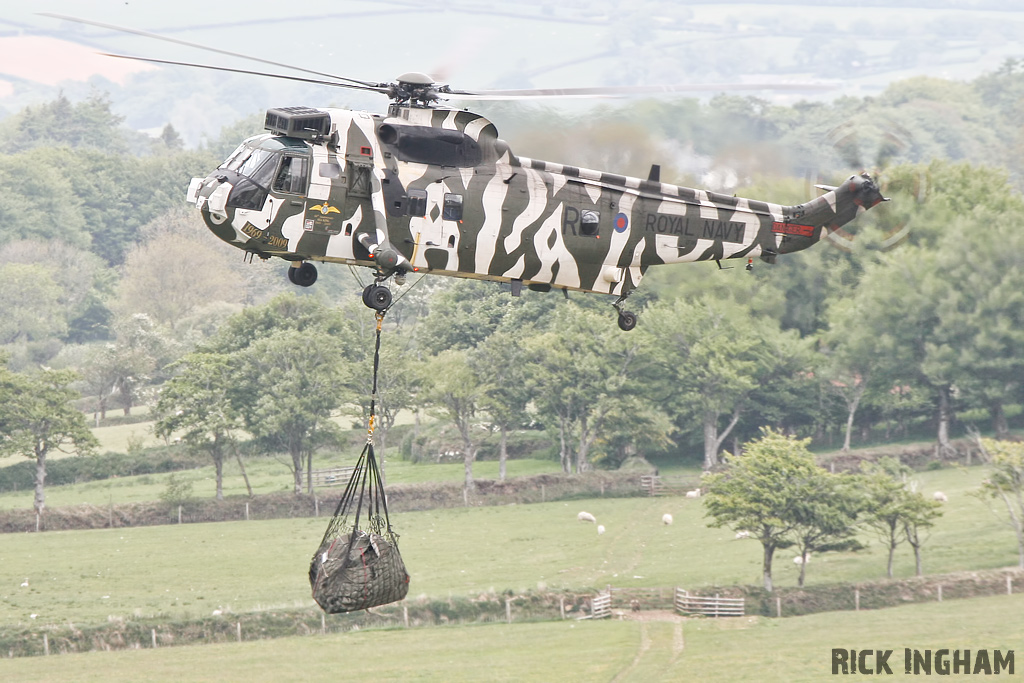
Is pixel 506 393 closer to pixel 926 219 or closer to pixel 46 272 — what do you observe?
pixel 926 219

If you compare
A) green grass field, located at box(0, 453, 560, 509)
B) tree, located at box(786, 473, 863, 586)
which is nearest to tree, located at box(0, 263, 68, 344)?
green grass field, located at box(0, 453, 560, 509)

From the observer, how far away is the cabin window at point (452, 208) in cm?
2794

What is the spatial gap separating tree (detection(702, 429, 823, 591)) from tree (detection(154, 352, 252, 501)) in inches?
1398

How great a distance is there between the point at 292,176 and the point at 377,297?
2894 mm

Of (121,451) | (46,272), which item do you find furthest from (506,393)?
(46,272)

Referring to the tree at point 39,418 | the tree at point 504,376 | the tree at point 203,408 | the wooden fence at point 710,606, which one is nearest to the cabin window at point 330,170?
the wooden fence at point 710,606

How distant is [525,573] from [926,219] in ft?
168

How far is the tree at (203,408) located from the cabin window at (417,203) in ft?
203

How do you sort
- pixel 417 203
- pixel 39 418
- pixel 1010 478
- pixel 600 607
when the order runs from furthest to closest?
pixel 39 418 → pixel 1010 478 → pixel 600 607 → pixel 417 203

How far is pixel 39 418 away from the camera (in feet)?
286

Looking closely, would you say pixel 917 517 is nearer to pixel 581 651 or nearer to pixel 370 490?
pixel 581 651

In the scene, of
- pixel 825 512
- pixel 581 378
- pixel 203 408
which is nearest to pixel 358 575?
pixel 825 512

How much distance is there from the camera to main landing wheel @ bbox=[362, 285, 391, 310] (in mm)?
26938

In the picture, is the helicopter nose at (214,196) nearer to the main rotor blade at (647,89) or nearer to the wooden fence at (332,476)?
the main rotor blade at (647,89)
